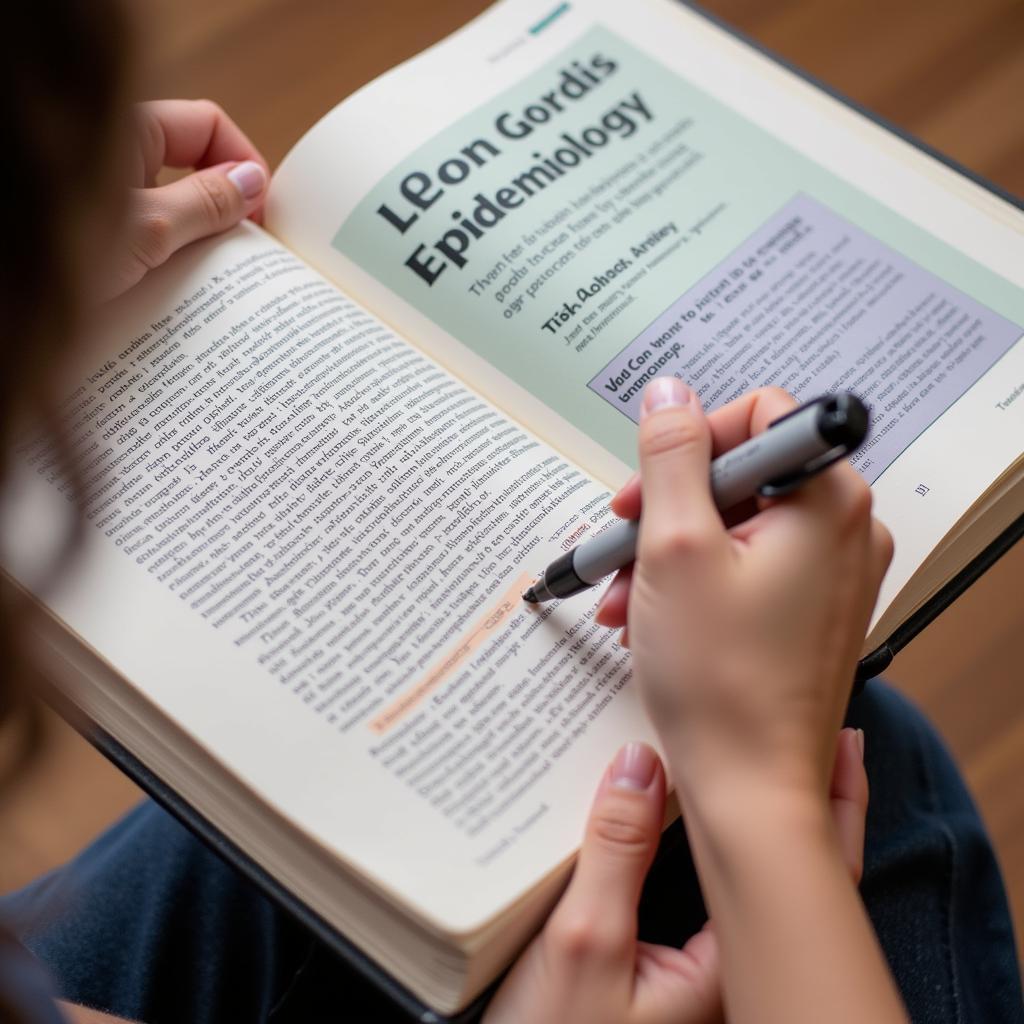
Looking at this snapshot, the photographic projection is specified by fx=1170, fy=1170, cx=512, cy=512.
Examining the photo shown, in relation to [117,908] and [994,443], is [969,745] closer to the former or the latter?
[994,443]

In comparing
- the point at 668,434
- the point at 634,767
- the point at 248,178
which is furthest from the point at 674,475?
the point at 248,178

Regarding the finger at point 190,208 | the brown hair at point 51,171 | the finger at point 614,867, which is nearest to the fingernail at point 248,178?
the finger at point 190,208

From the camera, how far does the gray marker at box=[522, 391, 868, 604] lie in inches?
16.8

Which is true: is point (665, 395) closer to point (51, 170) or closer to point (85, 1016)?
point (51, 170)

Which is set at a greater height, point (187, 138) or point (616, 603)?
point (187, 138)

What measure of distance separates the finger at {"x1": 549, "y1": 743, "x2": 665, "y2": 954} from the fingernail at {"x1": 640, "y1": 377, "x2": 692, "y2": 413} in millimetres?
150

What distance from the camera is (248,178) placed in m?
0.66

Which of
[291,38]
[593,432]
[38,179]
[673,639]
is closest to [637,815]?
[673,639]

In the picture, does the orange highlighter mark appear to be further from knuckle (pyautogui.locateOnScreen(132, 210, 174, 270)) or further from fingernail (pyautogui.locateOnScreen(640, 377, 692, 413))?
knuckle (pyautogui.locateOnScreen(132, 210, 174, 270))

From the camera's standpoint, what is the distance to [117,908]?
2.10 ft

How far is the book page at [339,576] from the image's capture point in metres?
0.48

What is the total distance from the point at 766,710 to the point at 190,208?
391 mm

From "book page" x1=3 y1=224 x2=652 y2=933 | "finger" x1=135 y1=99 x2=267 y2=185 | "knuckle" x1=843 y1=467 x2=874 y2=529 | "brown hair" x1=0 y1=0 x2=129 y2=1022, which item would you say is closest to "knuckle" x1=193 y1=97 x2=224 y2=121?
"finger" x1=135 y1=99 x2=267 y2=185

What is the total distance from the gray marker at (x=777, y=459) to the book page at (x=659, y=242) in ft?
0.33
